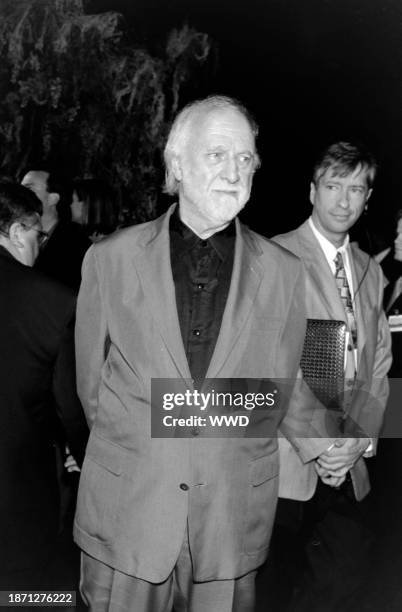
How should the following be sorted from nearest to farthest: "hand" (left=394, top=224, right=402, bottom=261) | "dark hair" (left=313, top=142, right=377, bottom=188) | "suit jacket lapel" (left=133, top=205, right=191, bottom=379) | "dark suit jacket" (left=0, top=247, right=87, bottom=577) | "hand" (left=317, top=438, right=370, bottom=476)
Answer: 1. "suit jacket lapel" (left=133, top=205, right=191, bottom=379)
2. "dark suit jacket" (left=0, top=247, right=87, bottom=577)
3. "hand" (left=317, top=438, right=370, bottom=476)
4. "dark hair" (left=313, top=142, right=377, bottom=188)
5. "hand" (left=394, top=224, right=402, bottom=261)

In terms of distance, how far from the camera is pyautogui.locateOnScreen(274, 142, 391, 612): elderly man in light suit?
238 cm

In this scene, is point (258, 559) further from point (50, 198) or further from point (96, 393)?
point (50, 198)

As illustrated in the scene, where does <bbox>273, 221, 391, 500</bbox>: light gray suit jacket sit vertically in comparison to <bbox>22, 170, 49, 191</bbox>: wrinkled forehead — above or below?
below

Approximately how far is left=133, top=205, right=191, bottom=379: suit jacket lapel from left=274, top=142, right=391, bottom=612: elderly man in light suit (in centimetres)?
78

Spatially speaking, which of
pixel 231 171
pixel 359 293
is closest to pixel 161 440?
pixel 231 171

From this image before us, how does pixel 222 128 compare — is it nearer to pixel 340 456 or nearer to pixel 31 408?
pixel 31 408

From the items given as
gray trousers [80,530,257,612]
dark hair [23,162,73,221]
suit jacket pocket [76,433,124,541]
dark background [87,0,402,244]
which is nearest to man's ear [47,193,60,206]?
dark hair [23,162,73,221]

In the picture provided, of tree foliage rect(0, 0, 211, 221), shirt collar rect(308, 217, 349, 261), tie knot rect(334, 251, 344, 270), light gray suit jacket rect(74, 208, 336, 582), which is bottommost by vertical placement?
light gray suit jacket rect(74, 208, 336, 582)

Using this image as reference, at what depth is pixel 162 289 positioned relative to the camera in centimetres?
177

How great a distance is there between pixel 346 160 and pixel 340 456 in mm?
1064

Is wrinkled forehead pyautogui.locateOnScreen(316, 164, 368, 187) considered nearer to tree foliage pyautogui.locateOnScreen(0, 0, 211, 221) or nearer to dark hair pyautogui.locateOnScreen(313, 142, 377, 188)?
dark hair pyautogui.locateOnScreen(313, 142, 377, 188)

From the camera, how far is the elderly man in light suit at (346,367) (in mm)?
2381

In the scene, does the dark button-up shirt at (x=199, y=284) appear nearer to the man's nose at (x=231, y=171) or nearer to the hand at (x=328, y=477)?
the man's nose at (x=231, y=171)

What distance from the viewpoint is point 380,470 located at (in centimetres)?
344
